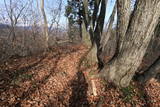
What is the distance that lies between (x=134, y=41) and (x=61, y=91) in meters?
2.97

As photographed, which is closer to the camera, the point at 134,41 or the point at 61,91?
the point at 134,41

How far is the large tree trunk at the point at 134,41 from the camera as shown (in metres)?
3.62

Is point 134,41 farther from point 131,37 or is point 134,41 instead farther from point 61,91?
point 61,91

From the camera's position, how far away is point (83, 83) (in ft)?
18.1

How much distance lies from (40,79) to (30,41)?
19.3 meters

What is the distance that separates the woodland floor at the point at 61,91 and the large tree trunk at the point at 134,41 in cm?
55

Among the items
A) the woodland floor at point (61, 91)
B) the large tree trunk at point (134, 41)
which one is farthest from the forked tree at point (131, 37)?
the woodland floor at point (61, 91)

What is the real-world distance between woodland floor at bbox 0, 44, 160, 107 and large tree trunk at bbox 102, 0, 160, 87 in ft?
1.80

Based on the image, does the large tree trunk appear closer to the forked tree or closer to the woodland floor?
the forked tree

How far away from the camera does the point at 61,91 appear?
15.9 ft

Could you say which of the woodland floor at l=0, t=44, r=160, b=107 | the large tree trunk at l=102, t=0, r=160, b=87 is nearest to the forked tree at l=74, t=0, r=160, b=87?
the large tree trunk at l=102, t=0, r=160, b=87

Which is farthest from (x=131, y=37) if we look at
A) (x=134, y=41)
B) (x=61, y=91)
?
(x=61, y=91)

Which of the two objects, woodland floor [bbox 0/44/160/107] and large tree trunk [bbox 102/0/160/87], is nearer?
large tree trunk [bbox 102/0/160/87]

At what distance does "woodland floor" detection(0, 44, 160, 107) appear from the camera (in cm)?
411
